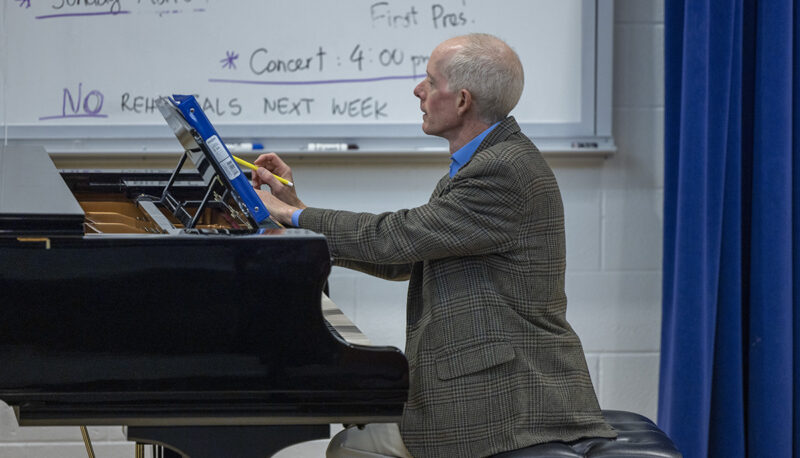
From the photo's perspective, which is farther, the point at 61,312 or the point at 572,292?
the point at 572,292

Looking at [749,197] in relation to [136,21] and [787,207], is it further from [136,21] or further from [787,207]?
[136,21]

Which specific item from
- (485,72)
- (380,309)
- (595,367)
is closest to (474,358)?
(485,72)

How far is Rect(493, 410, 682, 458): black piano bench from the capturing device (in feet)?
4.16

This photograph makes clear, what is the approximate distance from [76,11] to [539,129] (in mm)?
1165

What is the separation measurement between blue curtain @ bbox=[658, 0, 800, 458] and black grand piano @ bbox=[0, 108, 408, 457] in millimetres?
1086

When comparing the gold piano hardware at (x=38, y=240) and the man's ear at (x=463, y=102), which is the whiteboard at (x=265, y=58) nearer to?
the man's ear at (x=463, y=102)

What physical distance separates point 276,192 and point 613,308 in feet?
3.45

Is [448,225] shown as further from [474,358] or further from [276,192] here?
[276,192]

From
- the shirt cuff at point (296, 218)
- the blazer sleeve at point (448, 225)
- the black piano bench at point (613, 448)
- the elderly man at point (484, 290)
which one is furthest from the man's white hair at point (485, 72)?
the black piano bench at point (613, 448)

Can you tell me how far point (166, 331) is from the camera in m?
1.07

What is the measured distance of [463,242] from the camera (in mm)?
1299

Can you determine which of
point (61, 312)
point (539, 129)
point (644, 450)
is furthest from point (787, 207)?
point (61, 312)

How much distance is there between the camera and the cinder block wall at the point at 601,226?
2154mm

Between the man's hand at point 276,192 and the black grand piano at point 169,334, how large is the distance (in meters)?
0.29
